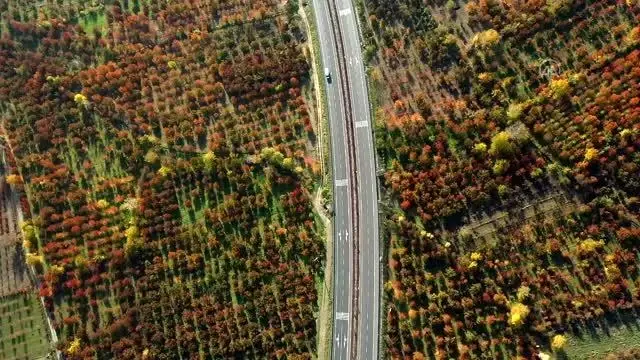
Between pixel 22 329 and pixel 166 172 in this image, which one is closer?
pixel 22 329

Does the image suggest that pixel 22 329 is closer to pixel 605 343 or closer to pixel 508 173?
pixel 508 173

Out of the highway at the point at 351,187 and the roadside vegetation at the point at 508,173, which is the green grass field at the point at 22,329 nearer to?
the highway at the point at 351,187

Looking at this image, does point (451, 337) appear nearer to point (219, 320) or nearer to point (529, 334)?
point (529, 334)

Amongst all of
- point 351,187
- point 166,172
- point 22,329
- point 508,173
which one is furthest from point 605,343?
point 22,329

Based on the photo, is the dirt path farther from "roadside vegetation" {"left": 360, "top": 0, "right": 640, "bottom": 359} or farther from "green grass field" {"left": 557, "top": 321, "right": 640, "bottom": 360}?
"green grass field" {"left": 557, "top": 321, "right": 640, "bottom": 360}

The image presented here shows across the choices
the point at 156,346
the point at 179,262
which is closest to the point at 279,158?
the point at 179,262

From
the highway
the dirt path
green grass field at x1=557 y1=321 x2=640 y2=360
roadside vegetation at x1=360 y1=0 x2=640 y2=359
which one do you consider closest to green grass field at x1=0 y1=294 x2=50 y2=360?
the dirt path
